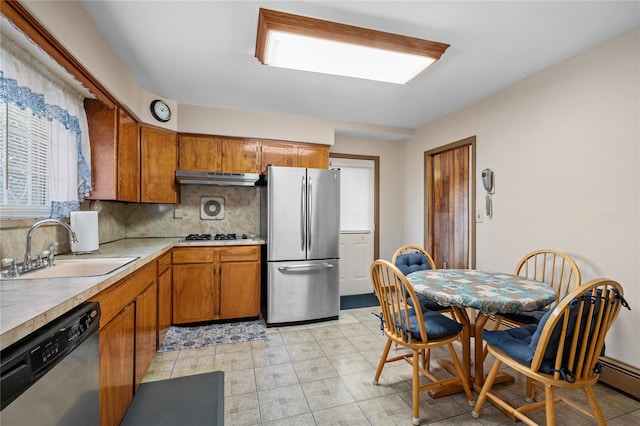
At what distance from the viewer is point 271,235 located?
10.3ft

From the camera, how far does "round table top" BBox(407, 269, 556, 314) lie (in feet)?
5.33

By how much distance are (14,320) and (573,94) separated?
3.53 metres

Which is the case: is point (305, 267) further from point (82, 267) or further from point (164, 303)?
point (82, 267)

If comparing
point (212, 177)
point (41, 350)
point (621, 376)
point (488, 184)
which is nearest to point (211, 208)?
point (212, 177)

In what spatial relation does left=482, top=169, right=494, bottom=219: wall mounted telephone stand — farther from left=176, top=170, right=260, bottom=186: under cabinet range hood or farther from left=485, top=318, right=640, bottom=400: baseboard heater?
left=176, top=170, right=260, bottom=186: under cabinet range hood

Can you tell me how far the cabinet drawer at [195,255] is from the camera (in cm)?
304

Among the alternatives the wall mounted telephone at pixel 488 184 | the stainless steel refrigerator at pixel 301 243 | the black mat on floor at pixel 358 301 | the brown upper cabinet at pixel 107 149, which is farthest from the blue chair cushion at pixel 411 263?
the brown upper cabinet at pixel 107 149

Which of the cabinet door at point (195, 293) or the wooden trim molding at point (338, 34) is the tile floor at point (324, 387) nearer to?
the cabinet door at point (195, 293)

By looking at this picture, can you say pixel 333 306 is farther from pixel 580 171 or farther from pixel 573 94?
pixel 573 94

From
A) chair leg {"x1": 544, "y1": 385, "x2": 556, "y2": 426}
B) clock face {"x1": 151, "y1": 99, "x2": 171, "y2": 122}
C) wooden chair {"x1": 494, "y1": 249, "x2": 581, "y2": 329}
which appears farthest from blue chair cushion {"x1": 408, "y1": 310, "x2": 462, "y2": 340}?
clock face {"x1": 151, "y1": 99, "x2": 171, "y2": 122}

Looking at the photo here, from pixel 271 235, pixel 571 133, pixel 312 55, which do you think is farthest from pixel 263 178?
pixel 571 133

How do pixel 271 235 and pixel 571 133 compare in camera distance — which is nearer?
pixel 571 133

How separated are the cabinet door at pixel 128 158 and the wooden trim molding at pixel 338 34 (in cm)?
151

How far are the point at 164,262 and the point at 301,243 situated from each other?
136 centimetres
